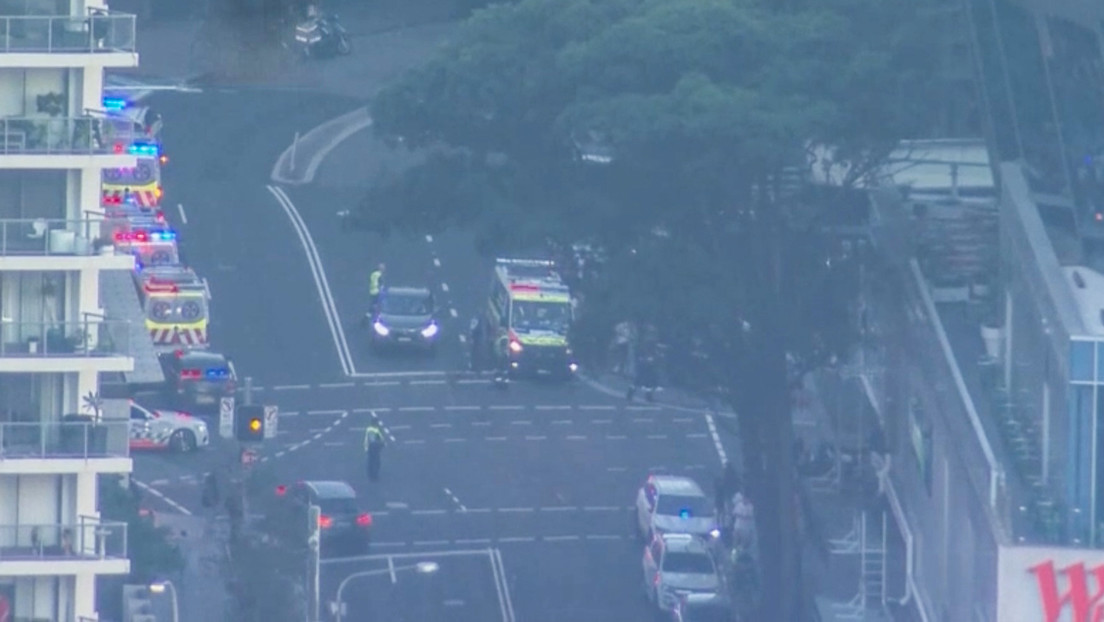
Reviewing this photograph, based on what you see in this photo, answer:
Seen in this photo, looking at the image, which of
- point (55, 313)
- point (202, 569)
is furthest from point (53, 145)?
point (202, 569)

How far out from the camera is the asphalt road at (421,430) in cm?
5316

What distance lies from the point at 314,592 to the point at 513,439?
21.1 meters

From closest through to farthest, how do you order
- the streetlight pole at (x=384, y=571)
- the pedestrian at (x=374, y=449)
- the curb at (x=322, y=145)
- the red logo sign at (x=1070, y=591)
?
the red logo sign at (x=1070, y=591), the streetlight pole at (x=384, y=571), the pedestrian at (x=374, y=449), the curb at (x=322, y=145)

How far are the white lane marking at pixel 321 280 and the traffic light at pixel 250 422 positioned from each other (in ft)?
81.6

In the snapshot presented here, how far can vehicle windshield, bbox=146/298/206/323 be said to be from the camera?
65062 mm

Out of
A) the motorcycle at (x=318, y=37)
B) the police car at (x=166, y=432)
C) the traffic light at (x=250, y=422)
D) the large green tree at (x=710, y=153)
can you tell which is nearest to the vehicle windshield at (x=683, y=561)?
the large green tree at (x=710, y=153)

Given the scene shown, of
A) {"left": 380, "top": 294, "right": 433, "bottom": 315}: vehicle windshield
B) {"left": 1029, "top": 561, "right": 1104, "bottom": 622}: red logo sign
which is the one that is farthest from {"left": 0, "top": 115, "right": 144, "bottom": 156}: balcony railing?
{"left": 380, "top": 294, "right": 433, "bottom": 315}: vehicle windshield

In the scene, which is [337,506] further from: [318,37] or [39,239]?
[318,37]

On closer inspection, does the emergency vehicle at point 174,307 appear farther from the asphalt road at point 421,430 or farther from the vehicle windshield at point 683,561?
the vehicle windshield at point 683,561

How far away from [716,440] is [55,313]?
91.3 ft

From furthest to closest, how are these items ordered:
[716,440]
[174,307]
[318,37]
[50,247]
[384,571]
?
[318,37] < [174,307] < [716,440] < [384,571] < [50,247]

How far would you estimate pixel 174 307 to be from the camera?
65688 mm

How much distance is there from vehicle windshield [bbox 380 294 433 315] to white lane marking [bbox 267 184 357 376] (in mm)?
1433

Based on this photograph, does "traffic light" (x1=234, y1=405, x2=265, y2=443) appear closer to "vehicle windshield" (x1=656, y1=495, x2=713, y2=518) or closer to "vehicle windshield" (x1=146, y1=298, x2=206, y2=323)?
"vehicle windshield" (x1=656, y1=495, x2=713, y2=518)
